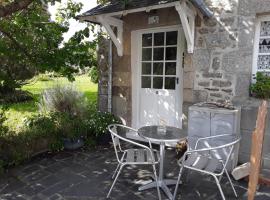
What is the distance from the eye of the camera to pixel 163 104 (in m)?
5.06

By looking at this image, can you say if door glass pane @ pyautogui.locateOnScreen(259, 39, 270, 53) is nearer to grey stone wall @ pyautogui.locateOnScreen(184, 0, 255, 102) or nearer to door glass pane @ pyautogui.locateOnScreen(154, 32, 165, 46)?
grey stone wall @ pyautogui.locateOnScreen(184, 0, 255, 102)

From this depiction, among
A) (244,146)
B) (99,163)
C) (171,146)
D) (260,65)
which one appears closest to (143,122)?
(171,146)

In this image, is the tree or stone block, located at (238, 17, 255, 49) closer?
stone block, located at (238, 17, 255, 49)

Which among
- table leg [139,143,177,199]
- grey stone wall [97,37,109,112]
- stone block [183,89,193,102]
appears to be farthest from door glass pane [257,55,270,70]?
grey stone wall [97,37,109,112]

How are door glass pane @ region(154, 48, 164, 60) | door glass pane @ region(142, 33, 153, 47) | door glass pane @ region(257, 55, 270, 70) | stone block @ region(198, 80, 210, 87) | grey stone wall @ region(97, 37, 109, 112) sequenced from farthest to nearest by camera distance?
grey stone wall @ region(97, 37, 109, 112)
door glass pane @ region(142, 33, 153, 47)
door glass pane @ region(154, 48, 164, 60)
stone block @ region(198, 80, 210, 87)
door glass pane @ region(257, 55, 270, 70)

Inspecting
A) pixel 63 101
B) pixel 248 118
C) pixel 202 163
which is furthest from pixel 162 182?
pixel 63 101

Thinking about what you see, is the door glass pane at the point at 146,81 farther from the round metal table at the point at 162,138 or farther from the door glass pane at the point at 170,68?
the round metal table at the point at 162,138

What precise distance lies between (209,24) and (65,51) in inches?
106

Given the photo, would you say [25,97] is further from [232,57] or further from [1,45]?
[232,57]

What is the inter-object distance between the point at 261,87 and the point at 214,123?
0.90 metres

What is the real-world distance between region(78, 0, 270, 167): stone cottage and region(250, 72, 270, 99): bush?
0.11m

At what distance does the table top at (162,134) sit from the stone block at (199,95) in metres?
1.16

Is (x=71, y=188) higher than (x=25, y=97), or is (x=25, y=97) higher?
(x=25, y=97)

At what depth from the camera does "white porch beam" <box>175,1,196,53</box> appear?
380 cm
